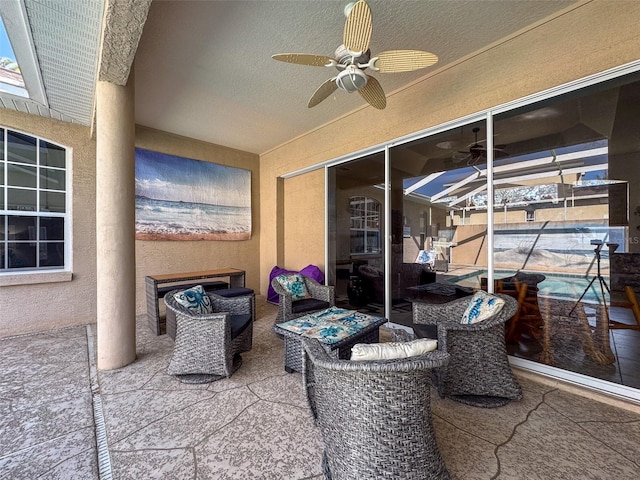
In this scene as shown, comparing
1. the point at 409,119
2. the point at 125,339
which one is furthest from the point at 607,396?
the point at 125,339

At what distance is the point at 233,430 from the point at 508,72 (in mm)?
3985

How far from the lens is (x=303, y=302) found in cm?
365

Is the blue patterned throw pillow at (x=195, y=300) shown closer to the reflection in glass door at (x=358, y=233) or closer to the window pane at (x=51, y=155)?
the reflection in glass door at (x=358, y=233)

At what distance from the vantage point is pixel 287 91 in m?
3.63

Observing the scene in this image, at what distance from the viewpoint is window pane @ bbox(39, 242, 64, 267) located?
3.97 metres

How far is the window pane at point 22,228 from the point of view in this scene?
3742 mm

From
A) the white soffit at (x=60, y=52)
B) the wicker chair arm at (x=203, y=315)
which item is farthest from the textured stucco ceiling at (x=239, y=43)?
the wicker chair arm at (x=203, y=315)

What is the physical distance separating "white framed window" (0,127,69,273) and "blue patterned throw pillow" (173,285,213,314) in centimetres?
279

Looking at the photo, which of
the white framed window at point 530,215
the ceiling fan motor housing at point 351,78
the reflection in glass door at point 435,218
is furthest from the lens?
the reflection in glass door at point 435,218

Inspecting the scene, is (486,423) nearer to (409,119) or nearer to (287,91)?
(409,119)

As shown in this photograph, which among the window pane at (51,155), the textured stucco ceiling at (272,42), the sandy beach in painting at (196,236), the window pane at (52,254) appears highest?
the textured stucco ceiling at (272,42)

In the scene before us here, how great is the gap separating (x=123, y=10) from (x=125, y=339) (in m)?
2.83

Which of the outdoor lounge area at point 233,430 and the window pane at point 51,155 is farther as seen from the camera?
the window pane at point 51,155

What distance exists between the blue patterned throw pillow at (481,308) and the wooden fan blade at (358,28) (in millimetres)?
2260
